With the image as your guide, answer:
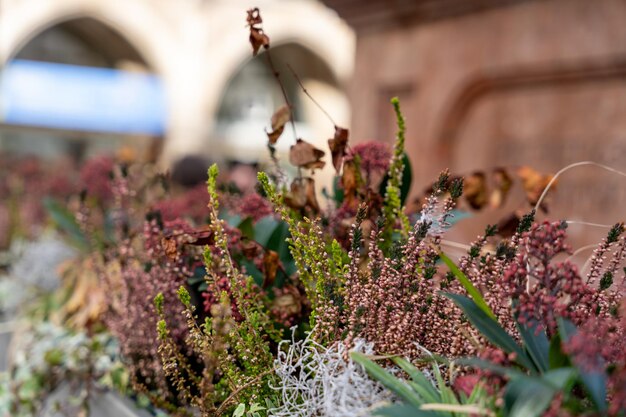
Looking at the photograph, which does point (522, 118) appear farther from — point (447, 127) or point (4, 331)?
point (4, 331)

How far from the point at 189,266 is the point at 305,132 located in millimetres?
20013

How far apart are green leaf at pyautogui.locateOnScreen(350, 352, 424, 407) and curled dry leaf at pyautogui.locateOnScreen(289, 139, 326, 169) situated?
46cm

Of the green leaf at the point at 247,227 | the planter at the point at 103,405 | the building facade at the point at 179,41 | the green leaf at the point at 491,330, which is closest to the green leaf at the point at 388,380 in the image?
the green leaf at the point at 491,330

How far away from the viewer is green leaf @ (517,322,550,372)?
0.90 metres

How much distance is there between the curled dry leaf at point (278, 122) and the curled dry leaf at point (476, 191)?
538mm

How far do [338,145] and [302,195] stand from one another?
0.46 feet

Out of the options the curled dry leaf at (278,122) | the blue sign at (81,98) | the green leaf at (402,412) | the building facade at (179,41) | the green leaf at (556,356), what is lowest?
the green leaf at (402,412)

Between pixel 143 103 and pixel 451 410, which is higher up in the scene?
pixel 143 103

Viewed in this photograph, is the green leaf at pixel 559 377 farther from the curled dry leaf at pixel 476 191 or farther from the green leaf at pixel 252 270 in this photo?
the curled dry leaf at pixel 476 191

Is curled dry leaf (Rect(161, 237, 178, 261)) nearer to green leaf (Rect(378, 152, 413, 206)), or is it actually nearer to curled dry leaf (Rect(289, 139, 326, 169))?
curled dry leaf (Rect(289, 139, 326, 169))

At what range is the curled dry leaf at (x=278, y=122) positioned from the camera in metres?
1.35

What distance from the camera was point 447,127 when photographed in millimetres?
3391

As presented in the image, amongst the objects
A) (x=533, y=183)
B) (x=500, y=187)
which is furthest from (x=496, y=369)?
(x=500, y=187)

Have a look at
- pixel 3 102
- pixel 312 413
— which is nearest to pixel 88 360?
pixel 312 413
